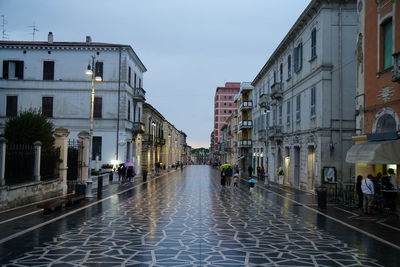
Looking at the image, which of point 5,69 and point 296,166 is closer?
point 296,166

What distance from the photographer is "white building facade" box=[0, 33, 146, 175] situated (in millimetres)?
39406

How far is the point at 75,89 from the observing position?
39.8 m

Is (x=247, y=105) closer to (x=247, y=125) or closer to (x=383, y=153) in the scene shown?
(x=247, y=125)

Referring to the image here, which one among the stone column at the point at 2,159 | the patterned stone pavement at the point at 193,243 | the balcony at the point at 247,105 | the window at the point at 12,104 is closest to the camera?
the patterned stone pavement at the point at 193,243

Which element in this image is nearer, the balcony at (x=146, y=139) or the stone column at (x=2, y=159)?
the stone column at (x=2, y=159)

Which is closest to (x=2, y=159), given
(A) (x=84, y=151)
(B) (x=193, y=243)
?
(B) (x=193, y=243)

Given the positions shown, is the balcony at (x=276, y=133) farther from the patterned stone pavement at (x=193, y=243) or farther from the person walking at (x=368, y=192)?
the patterned stone pavement at (x=193, y=243)

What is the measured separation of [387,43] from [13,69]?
3412 centimetres

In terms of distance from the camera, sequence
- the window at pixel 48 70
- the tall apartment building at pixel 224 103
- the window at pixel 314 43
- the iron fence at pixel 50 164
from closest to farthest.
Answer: the iron fence at pixel 50 164
the window at pixel 314 43
the window at pixel 48 70
the tall apartment building at pixel 224 103

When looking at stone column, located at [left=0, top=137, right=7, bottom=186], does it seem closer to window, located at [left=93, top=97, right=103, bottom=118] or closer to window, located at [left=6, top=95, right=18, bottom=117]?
window, located at [left=93, top=97, right=103, bottom=118]

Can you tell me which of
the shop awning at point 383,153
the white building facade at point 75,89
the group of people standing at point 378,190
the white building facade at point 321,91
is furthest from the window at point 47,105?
the shop awning at point 383,153

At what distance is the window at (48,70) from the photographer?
39562mm

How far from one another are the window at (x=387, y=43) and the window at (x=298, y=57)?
12312 millimetres

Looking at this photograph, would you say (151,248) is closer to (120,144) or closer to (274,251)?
(274,251)
